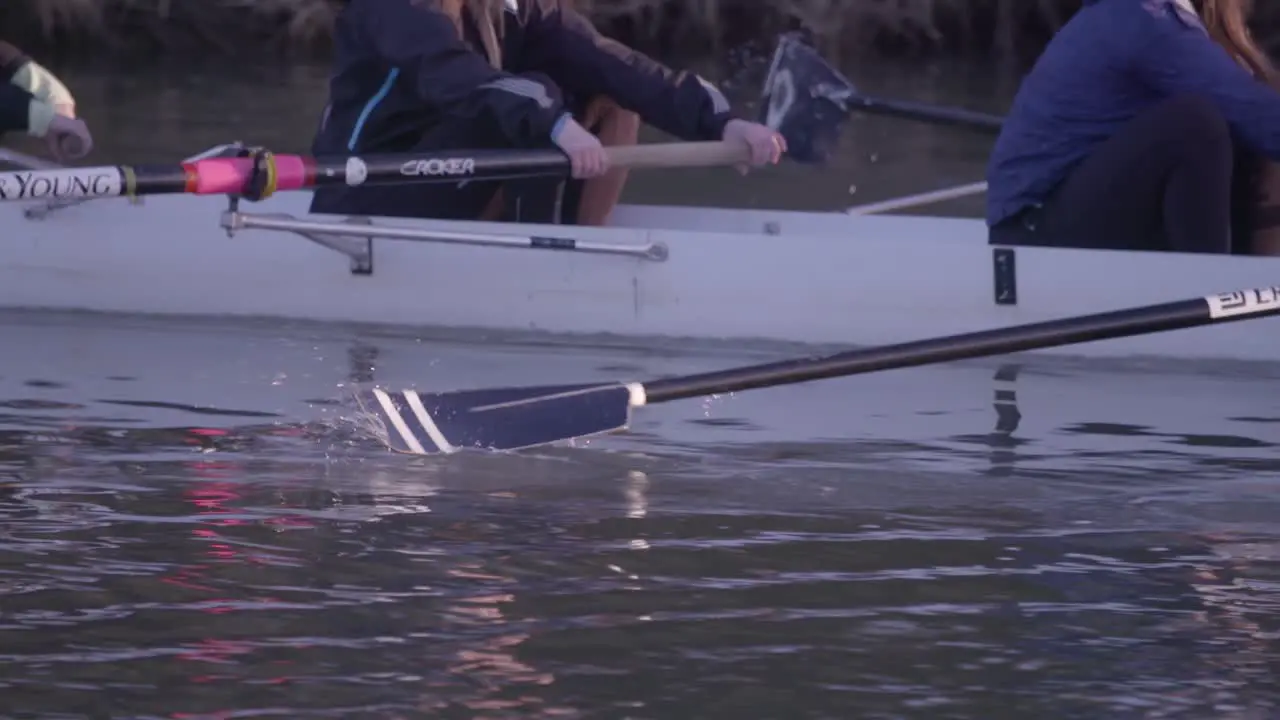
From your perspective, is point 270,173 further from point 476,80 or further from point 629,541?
point 629,541

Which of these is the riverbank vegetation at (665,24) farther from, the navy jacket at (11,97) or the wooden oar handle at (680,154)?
the wooden oar handle at (680,154)

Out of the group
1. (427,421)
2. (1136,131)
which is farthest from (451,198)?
(1136,131)

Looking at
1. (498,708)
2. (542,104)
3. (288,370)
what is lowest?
(498,708)

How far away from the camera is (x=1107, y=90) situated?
14.7 feet

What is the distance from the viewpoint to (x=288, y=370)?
4750mm

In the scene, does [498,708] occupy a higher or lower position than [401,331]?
lower

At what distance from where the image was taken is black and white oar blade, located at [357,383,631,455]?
12.3 ft

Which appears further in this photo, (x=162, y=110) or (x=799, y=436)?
(x=162, y=110)

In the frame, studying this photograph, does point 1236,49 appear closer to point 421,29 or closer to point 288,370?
point 421,29

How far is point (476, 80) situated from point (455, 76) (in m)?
0.05

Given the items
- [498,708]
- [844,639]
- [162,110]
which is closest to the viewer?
[498,708]

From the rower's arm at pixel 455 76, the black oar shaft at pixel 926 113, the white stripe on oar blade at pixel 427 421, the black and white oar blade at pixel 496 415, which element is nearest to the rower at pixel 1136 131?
the black oar shaft at pixel 926 113

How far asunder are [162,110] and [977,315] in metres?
6.52

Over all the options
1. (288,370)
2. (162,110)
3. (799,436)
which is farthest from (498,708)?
(162,110)
